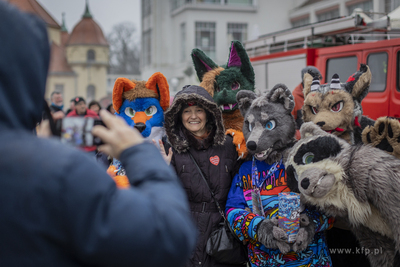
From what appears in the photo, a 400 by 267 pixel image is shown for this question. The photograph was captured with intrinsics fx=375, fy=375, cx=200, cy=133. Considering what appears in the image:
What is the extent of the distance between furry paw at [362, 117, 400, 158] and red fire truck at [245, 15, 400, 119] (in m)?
3.24

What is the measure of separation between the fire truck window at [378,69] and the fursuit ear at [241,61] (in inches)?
111

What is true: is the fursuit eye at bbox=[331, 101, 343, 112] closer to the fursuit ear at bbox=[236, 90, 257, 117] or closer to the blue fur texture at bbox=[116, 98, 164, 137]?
the fursuit ear at bbox=[236, 90, 257, 117]

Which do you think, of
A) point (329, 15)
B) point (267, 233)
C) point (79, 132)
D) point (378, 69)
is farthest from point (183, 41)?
point (79, 132)

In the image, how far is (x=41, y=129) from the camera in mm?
1129

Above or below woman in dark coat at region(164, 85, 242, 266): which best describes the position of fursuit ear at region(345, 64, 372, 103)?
above

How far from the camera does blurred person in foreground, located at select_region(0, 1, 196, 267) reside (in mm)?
853

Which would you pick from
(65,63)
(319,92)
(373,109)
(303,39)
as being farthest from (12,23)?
(65,63)

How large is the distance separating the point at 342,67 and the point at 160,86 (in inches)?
149

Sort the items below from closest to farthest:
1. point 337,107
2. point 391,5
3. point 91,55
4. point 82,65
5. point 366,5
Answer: point 337,107 < point 391,5 < point 366,5 < point 82,65 < point 91,55

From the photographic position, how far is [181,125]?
10.2 ft

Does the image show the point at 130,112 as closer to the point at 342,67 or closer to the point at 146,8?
the point at 342,67

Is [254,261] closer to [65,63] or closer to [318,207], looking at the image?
[318,207]

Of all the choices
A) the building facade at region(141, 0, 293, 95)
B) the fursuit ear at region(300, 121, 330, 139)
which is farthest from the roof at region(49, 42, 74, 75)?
the fursuit ear at region(300, 121, 330, 139)

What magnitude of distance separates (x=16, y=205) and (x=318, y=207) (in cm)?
202
